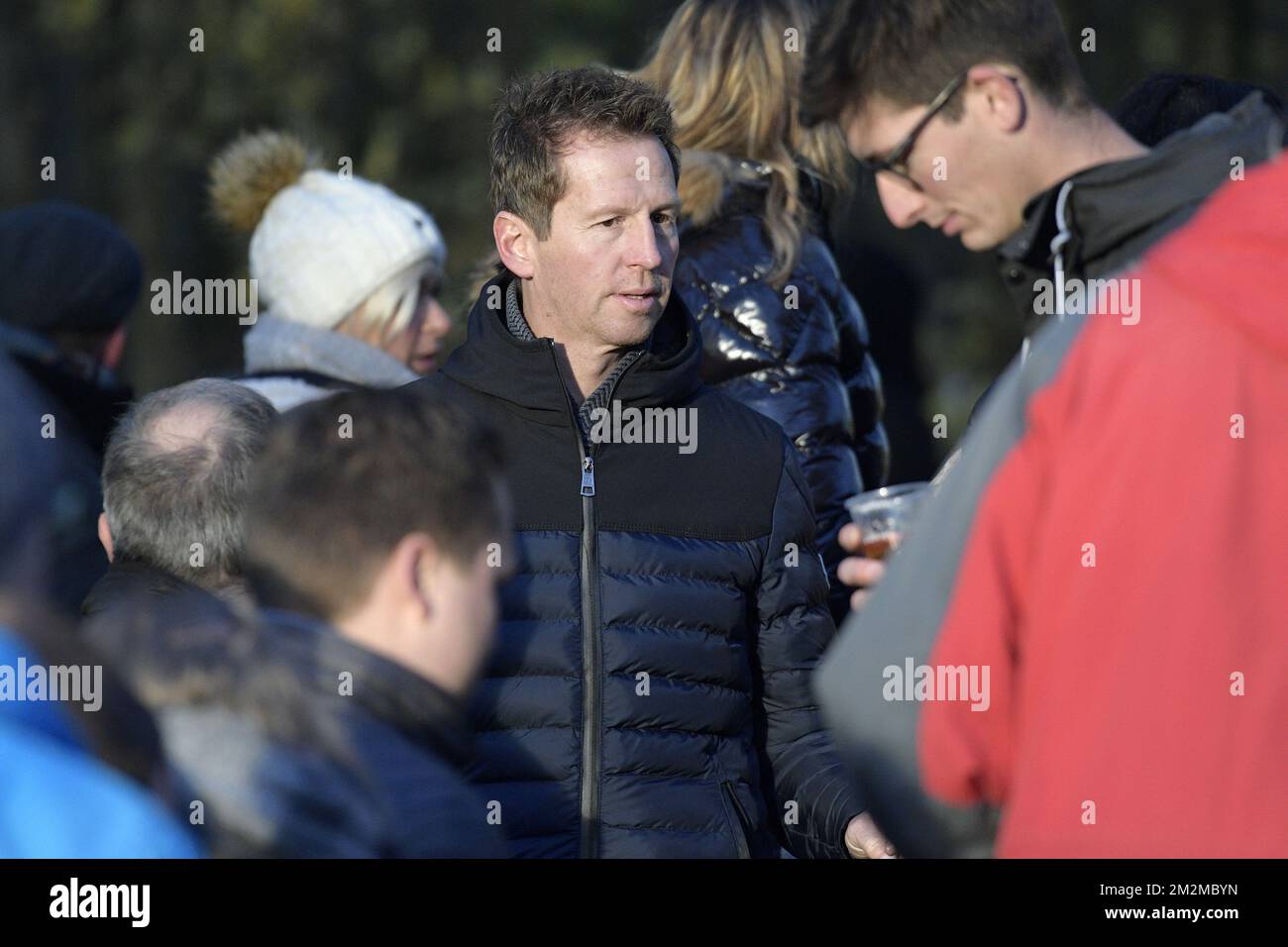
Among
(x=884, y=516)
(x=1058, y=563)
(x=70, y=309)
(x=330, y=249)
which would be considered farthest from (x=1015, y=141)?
(x=70, y=309)

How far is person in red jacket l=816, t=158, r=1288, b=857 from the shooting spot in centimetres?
161

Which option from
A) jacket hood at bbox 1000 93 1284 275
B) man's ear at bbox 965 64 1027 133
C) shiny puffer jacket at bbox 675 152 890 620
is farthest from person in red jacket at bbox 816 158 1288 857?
shiny puffer jacket at bbox 675 152 890 620

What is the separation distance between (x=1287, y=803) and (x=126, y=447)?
2.16m

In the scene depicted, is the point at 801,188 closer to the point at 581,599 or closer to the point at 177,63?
the point at 581,599

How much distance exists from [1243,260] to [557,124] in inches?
66.4

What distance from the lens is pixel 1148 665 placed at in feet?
5.27

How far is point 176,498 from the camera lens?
2947mm

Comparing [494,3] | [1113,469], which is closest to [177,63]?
[494,3]

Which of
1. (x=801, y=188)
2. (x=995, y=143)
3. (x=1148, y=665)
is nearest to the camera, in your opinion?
(x=1148, y=665)

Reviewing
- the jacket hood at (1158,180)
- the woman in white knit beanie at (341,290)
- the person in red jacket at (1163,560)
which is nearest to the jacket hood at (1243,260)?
the person in red jacket at (1163,560)

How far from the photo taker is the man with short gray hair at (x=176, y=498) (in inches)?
115

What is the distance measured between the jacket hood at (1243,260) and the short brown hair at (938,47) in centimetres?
66

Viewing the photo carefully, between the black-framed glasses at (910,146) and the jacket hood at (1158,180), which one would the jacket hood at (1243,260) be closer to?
the jacket hood at (1158,180)

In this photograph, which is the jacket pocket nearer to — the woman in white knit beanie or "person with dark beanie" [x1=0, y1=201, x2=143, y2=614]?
the woman in white knit beanie
